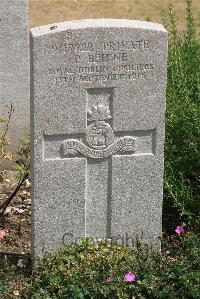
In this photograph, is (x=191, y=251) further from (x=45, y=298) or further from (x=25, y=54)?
(x=25, y=54)

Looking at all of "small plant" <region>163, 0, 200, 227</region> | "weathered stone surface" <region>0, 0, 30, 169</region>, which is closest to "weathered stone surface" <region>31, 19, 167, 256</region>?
"small plant" <region>163, 0, 200, 227</region>

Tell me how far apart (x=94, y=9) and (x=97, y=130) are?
31.5 feet

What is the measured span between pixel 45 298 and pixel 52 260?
0.39 m

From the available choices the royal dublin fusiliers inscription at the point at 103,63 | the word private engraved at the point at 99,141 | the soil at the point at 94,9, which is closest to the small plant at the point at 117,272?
the word private engraved at the point at 99,141

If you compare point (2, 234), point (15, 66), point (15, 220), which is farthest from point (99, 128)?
point (15, 66)

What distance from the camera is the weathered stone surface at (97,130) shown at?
4906mm

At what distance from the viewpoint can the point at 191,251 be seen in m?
4.83

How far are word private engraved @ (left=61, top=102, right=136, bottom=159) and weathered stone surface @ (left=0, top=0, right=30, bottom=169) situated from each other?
1781 mm

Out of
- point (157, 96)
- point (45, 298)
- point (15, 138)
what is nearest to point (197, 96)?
point (157, 96)

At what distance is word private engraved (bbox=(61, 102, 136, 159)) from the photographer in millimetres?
5109

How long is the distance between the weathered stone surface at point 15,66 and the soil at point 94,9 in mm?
6711

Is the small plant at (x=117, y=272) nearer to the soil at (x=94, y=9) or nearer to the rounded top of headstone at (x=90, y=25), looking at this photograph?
the rounded top of headstone at (x=90, y=25)

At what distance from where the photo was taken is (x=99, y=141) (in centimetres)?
516

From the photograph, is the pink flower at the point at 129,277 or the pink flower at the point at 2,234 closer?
the pink flower at the point at 129,277
